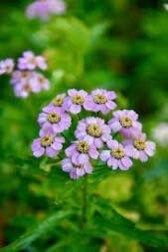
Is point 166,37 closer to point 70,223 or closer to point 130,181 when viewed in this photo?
point 130,181

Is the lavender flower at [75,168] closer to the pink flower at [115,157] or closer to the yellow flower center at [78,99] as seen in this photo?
the pink flower at [115,157]

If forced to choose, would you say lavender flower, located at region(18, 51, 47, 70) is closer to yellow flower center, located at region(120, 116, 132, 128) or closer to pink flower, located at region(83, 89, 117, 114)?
pink flower, located at region(83, 89, 117, 114)

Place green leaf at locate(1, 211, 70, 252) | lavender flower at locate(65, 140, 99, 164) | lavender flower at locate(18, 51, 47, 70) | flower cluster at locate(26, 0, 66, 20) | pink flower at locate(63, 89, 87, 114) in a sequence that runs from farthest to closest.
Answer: flower cluster at locate(26, 0, 66, 20) < lavender flower at locate(18, 51, 47, 70) < green leaf at locate(1, 211, 70, 252) < pink flower at locate(63, 89, 87, 114) < lavender flower at locate(65, 140, 99, 164)

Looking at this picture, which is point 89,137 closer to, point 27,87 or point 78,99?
point 78,99

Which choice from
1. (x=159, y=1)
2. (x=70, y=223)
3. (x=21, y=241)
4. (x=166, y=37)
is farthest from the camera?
(x=159, y=1)

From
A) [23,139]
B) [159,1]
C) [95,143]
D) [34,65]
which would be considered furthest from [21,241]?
[159,1]

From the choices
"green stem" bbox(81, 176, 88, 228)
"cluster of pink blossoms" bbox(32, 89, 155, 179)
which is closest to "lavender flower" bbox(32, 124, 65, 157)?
"cluster of pink blossoms" bbox(32, 89, 155, 179)

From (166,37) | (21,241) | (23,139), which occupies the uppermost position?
(166,37)

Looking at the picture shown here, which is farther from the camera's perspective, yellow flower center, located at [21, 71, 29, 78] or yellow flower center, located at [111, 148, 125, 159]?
yellow flower center, located at [21, 71, 29, 78]
